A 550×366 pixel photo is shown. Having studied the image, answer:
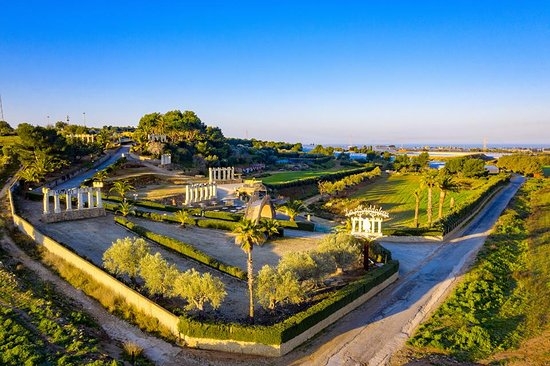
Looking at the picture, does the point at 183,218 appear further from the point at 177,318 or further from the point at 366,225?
the point at 177,318

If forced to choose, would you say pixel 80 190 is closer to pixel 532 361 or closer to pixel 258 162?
Answer: pixel 532 361

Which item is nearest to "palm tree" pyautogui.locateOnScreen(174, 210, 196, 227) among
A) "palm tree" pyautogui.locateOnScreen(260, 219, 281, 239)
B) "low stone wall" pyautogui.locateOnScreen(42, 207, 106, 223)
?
"palm tree" pyautogui.locateOnScreen(260, 219, 281, 239)

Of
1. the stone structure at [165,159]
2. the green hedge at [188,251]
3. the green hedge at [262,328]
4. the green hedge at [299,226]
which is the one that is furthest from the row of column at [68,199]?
the stone structure at [165,159]

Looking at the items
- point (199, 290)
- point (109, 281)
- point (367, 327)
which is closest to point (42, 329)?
point (109, 281)

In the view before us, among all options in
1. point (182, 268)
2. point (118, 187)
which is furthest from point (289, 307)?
point (118, 187)

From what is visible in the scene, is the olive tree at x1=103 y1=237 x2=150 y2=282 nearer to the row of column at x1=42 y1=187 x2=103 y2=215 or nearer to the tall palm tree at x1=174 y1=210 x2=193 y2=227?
the tall palm tree at x1=174 y1=210 x2=193 y2=227
